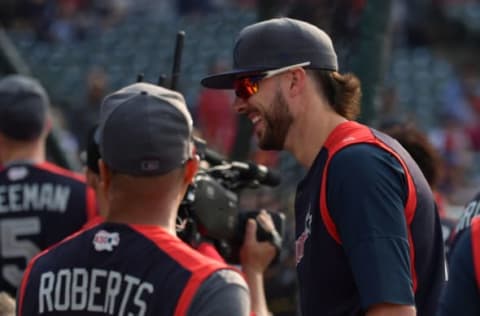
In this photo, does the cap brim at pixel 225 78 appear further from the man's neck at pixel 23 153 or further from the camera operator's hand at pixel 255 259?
the man's neck at pixel 23 153

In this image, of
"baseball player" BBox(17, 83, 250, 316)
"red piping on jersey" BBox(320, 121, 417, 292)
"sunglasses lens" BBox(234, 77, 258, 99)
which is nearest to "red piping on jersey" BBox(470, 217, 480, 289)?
"red piping on jersey" BBox(320, 121, 417, 292)

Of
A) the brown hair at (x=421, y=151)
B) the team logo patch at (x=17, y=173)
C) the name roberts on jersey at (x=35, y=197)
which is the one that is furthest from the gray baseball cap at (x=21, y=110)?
the brown hair at (x=421, y=151)

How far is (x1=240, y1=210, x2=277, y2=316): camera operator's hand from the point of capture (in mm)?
3469

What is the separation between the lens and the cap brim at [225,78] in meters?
3.10

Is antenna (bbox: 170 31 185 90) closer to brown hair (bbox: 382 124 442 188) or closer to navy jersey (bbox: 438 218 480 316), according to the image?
brown hair (bbox: 382 124 442 188)

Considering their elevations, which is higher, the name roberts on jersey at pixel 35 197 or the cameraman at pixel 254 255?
the cameraman at pixel 254 255

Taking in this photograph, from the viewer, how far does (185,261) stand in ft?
8.43

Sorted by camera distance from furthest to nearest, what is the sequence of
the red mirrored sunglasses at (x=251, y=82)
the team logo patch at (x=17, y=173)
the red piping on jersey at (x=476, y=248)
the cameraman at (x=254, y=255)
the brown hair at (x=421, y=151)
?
the team logo patch at (x=17, y=173), the brown hair at (x=421, y=151), the cameraman at (x=254, y=255), the red piping on jersey at (x=476, y=248), the red mirrored sunglasses at (x=251, y=82)

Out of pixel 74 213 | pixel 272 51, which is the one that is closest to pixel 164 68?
pixel 74 213

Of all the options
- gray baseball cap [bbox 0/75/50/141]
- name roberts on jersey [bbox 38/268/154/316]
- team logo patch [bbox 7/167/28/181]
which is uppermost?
name roberts on jersey [bbox 38/268/154/316]

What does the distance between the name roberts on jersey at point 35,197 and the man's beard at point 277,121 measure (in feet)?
6.06

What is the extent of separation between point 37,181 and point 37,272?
215 cm

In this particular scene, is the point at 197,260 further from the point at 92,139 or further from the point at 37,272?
the point at 92,139

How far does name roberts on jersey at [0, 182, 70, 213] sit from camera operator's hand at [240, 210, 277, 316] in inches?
55.0
